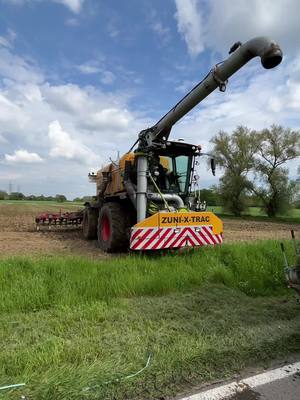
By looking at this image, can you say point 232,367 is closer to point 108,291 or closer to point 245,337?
point 245,337

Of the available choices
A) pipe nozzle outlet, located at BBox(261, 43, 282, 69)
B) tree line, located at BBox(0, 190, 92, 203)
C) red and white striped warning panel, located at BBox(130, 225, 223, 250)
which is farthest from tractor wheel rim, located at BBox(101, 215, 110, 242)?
tree line, located at BBox(0, 190, 92, 203)

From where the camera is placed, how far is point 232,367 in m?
3.02

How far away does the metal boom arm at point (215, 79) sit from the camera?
5.60 m

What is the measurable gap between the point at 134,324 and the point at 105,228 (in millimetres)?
6468

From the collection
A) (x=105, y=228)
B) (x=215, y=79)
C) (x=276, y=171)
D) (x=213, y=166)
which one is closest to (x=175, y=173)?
(x=213, y=166)

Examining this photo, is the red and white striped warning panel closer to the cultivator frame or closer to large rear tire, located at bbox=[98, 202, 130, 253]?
large rear tire, located at bbox=[98, 202, 130, 253]

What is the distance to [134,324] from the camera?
148 inches

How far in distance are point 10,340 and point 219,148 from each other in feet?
115

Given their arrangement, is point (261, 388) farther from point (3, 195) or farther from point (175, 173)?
point (3, 195)

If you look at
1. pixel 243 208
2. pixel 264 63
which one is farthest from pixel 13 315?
pixel 243 208

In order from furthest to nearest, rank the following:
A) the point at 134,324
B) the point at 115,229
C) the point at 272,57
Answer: the point at 115,229
the point at 272,57
the point at 134,324

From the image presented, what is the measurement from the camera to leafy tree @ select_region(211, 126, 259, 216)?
117 feet

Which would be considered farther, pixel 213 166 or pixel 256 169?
pixel 256 169

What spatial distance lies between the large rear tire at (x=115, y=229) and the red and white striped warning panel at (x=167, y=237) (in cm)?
146
